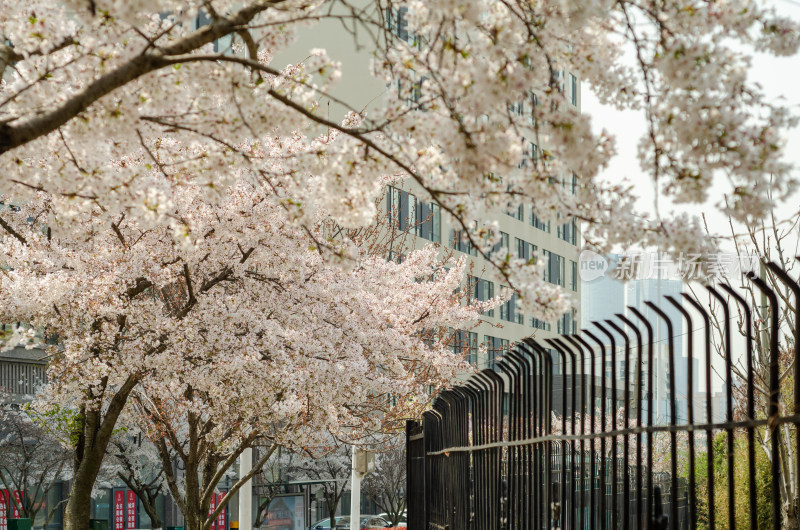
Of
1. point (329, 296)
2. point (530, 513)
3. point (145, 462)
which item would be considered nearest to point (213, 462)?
point (329, 296)

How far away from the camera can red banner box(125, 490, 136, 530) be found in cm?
3847

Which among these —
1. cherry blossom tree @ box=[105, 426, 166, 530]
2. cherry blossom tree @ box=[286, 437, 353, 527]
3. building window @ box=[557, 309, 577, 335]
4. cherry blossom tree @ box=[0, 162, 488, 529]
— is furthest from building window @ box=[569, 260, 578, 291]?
cherry blossom tree @ box=[0, 162, 488, 529]

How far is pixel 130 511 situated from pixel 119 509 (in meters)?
0.68

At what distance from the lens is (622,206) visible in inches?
151

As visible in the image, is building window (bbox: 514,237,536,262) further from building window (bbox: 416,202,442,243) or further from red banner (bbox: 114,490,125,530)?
red banner (bbox: 114,490,125,530)

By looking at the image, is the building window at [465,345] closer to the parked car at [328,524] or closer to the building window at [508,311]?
the building window at [508,311]

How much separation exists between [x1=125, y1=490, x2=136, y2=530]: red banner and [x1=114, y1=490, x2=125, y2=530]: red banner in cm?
20

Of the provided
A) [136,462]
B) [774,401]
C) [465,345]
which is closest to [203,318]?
[774,401]

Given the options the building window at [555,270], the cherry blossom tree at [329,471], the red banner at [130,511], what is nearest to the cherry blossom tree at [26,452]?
the red banner at [130,511]

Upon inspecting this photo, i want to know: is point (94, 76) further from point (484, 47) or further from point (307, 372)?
point (307, 372)

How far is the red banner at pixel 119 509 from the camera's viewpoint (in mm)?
37844

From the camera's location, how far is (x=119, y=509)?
38219 mm

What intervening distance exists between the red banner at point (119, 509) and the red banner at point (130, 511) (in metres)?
0.20

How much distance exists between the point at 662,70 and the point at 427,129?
0.92 m
